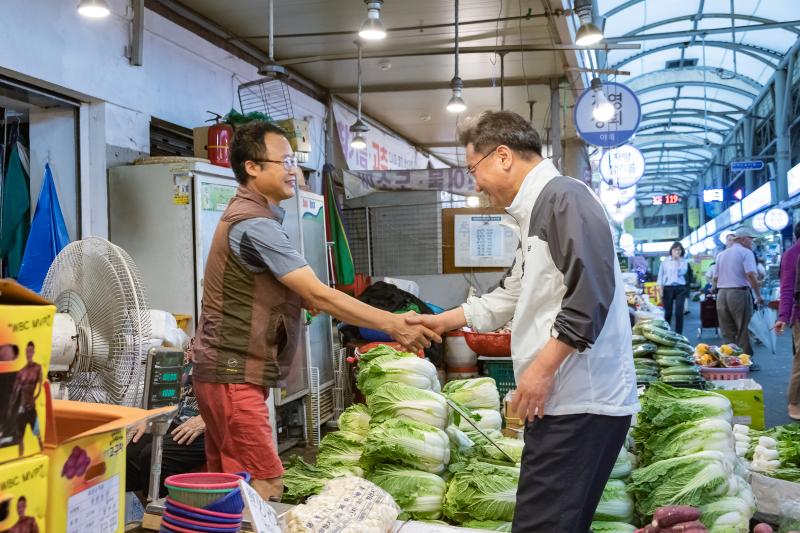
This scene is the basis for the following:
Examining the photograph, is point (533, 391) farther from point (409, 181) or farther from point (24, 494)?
point (409, 181)

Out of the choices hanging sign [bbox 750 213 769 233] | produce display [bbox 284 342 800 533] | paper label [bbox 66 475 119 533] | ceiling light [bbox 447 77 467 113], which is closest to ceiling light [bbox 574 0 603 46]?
ceiling light [bbox 447 77 467 113]

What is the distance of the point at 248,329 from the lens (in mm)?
2857

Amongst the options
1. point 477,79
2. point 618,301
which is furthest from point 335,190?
point 618,301

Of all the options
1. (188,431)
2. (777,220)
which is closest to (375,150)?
(188,431)

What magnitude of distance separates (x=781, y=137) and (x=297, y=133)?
20.6 metres

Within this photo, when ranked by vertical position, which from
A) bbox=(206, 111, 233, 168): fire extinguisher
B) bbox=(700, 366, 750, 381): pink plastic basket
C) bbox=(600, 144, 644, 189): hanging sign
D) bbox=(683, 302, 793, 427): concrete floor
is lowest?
bbox=(683, 302, 793, 427): concrete floor

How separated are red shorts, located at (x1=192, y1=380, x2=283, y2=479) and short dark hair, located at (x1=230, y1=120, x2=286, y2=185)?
944 mm

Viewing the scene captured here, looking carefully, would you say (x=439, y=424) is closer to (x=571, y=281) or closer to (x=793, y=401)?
(x=571, y=281)

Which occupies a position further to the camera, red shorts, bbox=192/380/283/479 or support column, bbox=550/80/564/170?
support column, bbox=550/80/564/170

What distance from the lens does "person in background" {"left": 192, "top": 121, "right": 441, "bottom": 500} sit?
9.34 ft

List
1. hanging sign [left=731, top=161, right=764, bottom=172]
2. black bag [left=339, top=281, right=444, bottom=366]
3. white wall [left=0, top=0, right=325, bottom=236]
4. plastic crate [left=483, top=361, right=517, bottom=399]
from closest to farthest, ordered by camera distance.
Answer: white wall [left=0, top=0, right=325, bottom=236]
plastic crate [left=483, top=361, right=517, bottom=399]
black bag [left=339, top=281, right=444, bottom=366]
hanging sign [left=731, top=161, right=764, bottom=172]

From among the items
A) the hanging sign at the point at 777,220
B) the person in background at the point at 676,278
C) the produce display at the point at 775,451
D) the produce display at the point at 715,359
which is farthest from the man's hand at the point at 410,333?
the hanging sign at the point at 777,220

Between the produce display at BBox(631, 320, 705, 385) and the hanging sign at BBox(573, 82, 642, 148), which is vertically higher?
the hanging sign at BBox(573, 82, 642, 148)

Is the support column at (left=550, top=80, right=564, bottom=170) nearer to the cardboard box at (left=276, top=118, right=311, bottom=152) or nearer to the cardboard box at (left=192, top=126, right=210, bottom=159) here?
the cardboard box at (left=276, top=118, right=311, bottom=152)
